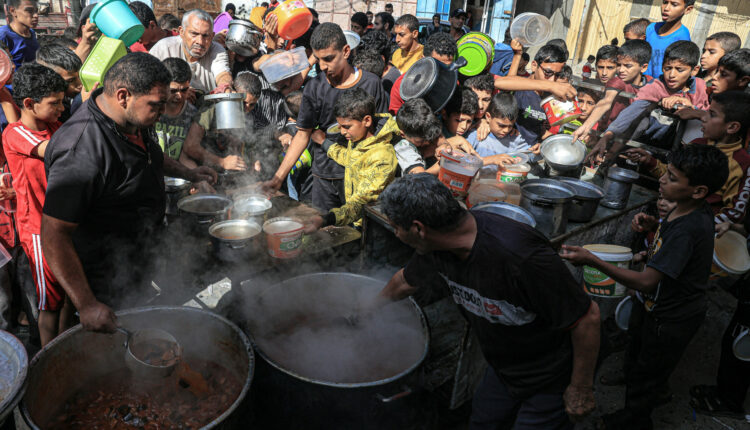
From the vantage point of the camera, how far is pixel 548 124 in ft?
16.1

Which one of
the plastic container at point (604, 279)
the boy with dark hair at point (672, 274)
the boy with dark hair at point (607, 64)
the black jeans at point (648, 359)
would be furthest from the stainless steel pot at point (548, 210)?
the boy with dark hair at point (607, 64)

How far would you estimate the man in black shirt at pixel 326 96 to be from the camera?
12.1ft

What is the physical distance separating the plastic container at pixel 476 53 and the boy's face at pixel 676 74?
1841 mm

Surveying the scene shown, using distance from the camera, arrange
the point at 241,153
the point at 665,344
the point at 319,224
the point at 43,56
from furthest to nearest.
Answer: the point at 241,153, the point at 43,56, the point at 319,224, the point at 665,344

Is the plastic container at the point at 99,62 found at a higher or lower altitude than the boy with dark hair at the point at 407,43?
lower

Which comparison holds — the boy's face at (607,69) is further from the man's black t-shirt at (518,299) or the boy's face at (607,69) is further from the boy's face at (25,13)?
the boy's face at (25,13)

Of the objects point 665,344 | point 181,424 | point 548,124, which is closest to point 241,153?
point 181,424

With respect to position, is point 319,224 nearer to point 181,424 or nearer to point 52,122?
point 181,424

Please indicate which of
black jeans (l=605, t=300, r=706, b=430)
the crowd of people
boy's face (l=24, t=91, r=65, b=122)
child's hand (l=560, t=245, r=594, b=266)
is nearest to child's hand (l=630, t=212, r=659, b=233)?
the crowd of people

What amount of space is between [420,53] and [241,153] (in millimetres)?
2910

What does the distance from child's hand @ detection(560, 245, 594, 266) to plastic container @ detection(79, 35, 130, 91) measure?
3561 mm

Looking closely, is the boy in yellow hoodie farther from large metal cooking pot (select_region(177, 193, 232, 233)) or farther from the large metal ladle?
the large metal ladle

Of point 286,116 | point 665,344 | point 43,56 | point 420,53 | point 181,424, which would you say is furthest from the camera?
point 420,53

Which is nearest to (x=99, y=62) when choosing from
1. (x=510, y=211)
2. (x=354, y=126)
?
(x=354, y=126)
